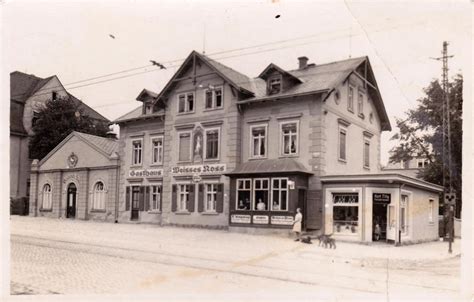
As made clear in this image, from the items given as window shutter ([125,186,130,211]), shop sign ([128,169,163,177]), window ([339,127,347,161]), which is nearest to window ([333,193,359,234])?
window ([339,127,347,161])

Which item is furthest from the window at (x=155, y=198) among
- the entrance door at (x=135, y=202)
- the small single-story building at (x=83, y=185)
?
the small single-story building at (x=83, y=185)

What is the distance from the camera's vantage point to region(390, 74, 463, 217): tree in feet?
37.0

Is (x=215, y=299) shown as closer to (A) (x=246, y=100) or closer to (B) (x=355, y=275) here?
(B) (x=355, y=275)

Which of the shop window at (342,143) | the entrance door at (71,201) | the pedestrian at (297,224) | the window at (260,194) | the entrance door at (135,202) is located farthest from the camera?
the entrance door at (71,201)

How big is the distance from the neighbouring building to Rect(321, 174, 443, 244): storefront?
0.04m

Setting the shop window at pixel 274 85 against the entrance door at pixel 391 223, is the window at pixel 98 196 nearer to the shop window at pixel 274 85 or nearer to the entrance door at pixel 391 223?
the shop window at pixel 274 85

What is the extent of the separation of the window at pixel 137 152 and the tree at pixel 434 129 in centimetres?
1269

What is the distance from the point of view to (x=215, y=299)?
9.73 meters

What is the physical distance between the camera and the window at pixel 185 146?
73.8 ft

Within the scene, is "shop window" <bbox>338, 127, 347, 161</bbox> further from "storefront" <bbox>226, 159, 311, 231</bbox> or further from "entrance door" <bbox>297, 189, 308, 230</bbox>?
"entrance door" <bbox>297, 189, 308, 230</bbox>

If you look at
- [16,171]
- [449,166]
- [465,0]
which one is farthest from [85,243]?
[465,0]

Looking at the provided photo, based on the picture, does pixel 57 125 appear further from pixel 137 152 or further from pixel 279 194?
pixel 279 194

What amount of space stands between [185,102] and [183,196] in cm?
430

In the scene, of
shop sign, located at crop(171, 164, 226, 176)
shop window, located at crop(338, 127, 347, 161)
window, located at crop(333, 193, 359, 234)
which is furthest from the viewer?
shop sign, located at crop(171, 164, 226, 176)
